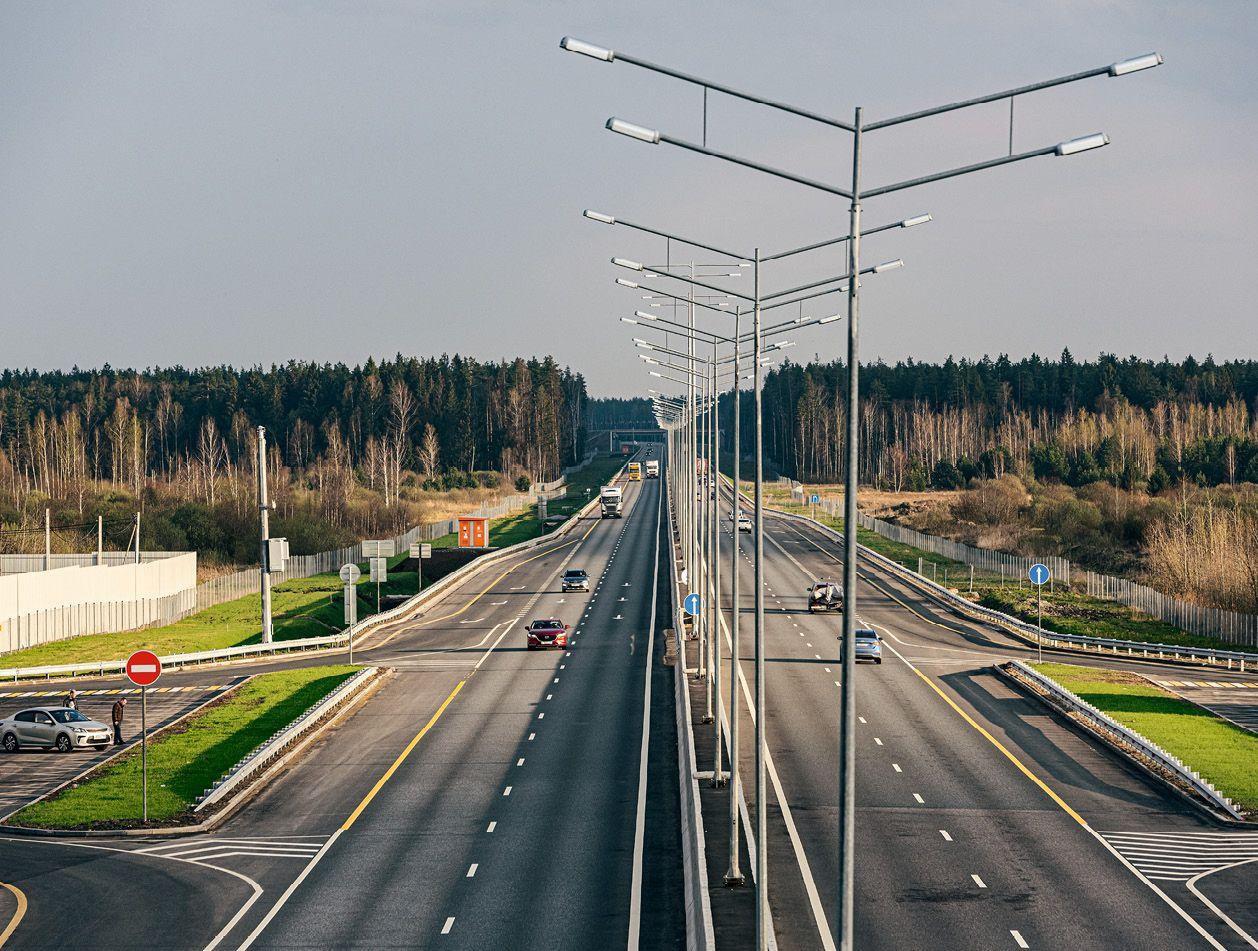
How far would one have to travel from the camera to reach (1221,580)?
80.5 meters

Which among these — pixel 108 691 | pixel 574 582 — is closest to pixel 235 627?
pixel 574 582

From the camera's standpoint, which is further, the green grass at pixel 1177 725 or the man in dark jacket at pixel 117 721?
the man in dark jacket at pixel 117 721

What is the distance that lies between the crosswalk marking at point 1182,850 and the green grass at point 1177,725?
10.1 ft

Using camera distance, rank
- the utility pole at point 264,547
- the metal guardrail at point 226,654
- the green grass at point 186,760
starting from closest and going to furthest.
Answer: the green grass at point 186,760, the metal guardrail at point 226,654, the utility pole at point 264,547

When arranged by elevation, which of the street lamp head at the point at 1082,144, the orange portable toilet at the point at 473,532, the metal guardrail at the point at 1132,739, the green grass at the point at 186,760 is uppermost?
the street lamp head at the point at 1082,144

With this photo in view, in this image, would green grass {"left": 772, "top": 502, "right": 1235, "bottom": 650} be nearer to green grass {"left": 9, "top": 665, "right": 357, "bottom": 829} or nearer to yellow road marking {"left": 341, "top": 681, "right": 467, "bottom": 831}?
yellow road marking {"left": 341, "top": 681, "right": 467, "bottom": 831}

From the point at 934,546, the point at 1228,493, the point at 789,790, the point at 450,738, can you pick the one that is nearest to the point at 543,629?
the point at 450,738

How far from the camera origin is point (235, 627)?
272ft

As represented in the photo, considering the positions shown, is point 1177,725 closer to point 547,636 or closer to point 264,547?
point 547,636

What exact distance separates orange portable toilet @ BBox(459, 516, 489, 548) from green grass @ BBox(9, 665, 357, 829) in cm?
5221

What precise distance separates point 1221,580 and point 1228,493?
60397 millimetres

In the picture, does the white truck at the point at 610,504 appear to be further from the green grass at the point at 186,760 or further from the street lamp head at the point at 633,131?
the street lamp head at the point at 633,131

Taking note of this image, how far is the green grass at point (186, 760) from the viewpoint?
37.4m

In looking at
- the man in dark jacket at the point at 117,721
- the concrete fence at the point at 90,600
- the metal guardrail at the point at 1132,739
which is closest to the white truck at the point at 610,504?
the concrete fence at the point at 90,600
